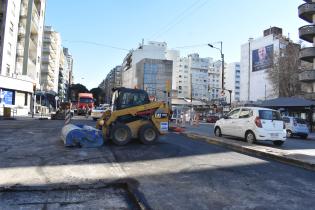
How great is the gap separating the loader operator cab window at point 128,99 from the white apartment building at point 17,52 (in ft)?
83.3

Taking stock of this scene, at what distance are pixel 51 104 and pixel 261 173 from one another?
71.4m

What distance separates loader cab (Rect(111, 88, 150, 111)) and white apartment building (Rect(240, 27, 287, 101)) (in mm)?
81065

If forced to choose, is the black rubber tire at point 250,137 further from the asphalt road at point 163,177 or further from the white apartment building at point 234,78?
the white apartment building at point 234,78

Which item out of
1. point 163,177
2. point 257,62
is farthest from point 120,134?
point 257,62

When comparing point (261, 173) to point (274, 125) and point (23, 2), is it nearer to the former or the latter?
point (274, 125)

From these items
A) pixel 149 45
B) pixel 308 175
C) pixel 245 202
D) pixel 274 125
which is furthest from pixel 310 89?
pixel 149 45

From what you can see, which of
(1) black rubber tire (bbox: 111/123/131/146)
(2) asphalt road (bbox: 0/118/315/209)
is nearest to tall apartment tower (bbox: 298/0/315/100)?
(1) black rubber tire (bbox: 111/123/131/146)

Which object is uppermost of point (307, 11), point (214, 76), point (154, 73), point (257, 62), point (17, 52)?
point (214, 76)

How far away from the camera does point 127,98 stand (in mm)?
14430

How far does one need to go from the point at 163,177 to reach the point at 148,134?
6.59 m

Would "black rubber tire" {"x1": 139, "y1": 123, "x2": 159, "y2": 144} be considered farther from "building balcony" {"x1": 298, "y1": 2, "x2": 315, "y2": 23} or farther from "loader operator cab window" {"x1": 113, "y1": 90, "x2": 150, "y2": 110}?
"building balcony" {"x1": 298, "y1": 2, "x2": 315, "y2": 23}

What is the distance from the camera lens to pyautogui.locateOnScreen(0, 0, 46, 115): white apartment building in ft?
124

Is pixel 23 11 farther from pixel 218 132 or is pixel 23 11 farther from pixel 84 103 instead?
pixel 218 132

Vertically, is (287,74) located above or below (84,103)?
above
